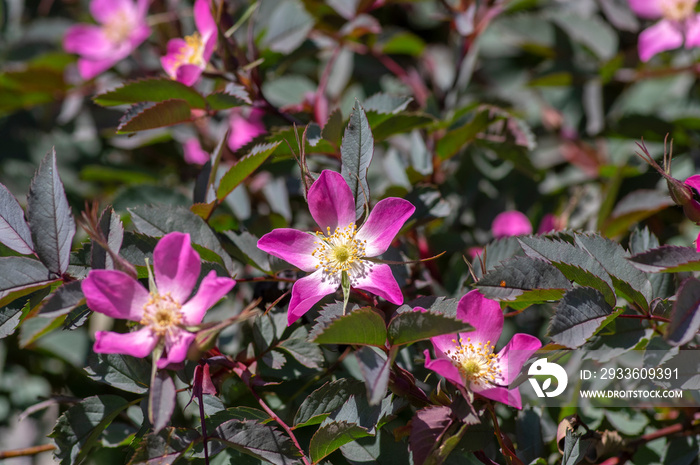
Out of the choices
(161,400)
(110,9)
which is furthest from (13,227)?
(110,9)

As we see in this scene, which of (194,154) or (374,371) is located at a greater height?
(374,371)

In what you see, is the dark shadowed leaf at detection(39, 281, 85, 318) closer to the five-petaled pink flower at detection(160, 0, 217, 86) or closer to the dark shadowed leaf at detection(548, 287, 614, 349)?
the five-petaled pink flower at detection(160, 0, 217, 86)

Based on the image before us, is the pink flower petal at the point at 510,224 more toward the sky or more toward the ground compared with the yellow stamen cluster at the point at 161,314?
more toward the ground

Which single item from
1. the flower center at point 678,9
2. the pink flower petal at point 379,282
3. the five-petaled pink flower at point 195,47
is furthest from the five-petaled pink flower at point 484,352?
the flower center at point 678,9

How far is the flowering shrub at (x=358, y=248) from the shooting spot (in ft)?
2.83

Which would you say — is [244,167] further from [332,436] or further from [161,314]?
[332,436]

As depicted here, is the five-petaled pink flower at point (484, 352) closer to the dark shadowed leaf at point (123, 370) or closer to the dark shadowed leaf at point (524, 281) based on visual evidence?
the dark shadowed leaf at point (524, 281)

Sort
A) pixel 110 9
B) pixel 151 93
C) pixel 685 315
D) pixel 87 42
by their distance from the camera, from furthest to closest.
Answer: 1. pixel 110 9
2. pixel 87 42
3. pixel 151 93
4. pixel 685 315

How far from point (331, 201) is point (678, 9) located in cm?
127

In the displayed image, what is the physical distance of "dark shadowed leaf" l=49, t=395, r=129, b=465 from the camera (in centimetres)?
92

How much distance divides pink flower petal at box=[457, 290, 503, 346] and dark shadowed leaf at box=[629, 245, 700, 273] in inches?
8.8

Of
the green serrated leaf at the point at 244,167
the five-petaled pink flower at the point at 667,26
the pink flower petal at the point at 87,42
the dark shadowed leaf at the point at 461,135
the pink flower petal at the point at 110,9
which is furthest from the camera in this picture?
the pink flower petal at the point at 110,9

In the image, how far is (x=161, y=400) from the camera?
79 centimetres

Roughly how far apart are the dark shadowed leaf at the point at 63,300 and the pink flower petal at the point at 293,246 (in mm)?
281
